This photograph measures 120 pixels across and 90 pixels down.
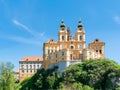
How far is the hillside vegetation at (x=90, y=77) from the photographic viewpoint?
98.5m

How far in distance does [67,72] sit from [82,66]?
160 inches

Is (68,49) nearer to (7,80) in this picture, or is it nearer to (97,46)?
(97,46)

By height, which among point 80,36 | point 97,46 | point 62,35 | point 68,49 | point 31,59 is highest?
point 62,35

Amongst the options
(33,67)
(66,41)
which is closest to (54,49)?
(66,41)

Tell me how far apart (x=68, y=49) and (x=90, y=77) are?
42.9 ft

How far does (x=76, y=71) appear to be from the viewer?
103 meters

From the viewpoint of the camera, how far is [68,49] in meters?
111

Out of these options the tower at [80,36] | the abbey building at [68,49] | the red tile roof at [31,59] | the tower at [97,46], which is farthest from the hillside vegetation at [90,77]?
the red tile roof at [31,59]

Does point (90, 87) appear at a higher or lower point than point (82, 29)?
lower

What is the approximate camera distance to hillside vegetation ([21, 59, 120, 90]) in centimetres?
9850

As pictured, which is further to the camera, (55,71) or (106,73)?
(55,71)

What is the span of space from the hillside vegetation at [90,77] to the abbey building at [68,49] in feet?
15.8

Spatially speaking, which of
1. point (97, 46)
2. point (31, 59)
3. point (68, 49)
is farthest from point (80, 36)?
point (31, 59)

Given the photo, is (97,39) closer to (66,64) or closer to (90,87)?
(66,64)
